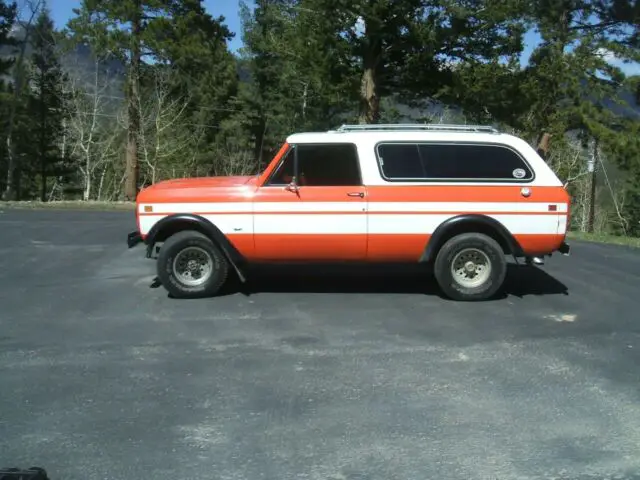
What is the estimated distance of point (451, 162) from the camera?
769cm

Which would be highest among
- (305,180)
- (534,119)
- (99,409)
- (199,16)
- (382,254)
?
(199,16)

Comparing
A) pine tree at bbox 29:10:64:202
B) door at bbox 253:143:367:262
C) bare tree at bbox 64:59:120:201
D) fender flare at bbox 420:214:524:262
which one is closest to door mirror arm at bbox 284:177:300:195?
door at bbox 253:143:367:262

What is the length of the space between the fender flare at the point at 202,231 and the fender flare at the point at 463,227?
216cm

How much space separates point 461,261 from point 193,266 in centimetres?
311

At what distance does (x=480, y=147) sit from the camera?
7723mm

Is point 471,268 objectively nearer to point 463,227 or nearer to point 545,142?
point 463,227

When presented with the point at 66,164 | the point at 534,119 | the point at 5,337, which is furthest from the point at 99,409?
the point at 66,164

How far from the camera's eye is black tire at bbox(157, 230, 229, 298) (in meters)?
7.61

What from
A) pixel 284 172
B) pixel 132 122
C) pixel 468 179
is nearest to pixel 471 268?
pixel 468 179

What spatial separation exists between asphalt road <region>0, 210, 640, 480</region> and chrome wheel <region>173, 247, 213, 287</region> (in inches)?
12.7

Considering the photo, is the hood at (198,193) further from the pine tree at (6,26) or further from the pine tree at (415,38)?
the pine tree at (6,26)

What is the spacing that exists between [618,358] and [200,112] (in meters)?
45.7

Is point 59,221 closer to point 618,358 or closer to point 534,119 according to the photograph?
point 618,358

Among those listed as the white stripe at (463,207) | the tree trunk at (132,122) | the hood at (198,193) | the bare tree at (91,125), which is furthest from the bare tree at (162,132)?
the white stripe at (463,207)
